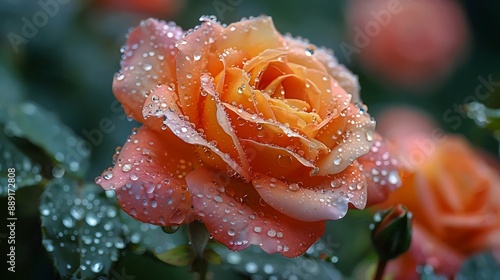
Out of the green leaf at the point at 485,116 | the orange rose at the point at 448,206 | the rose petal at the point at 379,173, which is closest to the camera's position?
the rose petal at the point at 379,173

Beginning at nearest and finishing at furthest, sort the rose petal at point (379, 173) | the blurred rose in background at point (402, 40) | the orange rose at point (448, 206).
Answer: the rose petal at point (379, 173), the orange rose at point (448, 206), the blurred rose in background at point (402, 40)

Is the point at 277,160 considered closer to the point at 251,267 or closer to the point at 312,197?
the point at 312,197

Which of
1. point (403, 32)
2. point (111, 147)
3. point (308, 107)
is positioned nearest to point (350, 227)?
point (111, 147)

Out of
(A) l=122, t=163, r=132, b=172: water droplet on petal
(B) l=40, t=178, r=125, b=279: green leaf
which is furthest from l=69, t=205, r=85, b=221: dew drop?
(A) l=122, t=163, r=132, b=172: water droplet on petal

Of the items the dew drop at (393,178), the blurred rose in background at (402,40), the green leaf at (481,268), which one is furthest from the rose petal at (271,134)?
the blurred rose in background at (402,40)

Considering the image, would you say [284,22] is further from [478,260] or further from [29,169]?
[29,169]

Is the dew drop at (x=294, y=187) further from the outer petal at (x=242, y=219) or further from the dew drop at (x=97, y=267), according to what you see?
the dew drop at (x=97, y=267)
